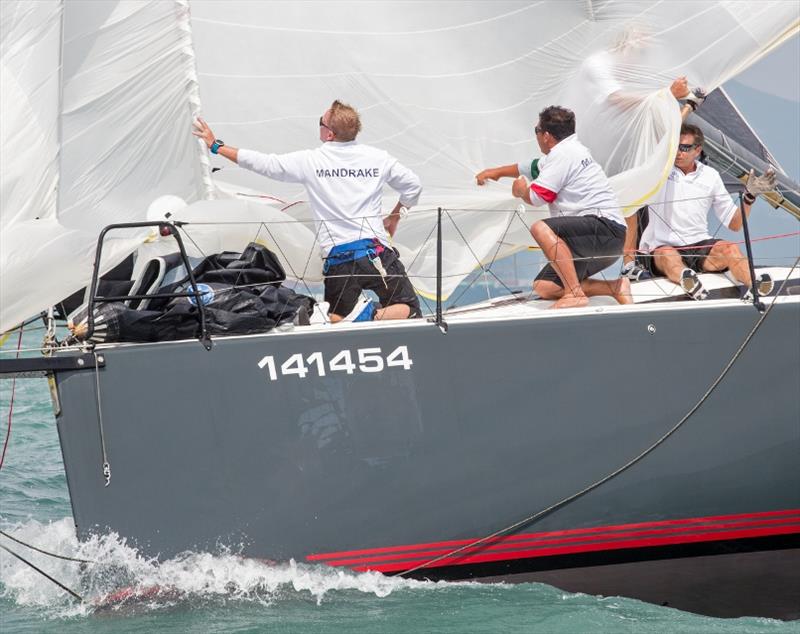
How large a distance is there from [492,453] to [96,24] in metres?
3.06

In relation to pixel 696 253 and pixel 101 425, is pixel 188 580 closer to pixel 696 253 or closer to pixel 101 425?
pixel 101 425

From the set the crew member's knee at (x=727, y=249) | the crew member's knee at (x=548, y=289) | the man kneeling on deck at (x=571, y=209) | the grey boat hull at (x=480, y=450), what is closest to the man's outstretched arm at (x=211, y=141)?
the grey boat hull at (x=480, y=450)

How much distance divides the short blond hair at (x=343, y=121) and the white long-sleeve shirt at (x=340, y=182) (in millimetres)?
42

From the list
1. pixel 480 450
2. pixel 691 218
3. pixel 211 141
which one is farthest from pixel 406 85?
pixel 480 450

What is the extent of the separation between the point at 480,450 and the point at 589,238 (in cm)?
115

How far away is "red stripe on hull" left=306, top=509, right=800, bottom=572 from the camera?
5.50m

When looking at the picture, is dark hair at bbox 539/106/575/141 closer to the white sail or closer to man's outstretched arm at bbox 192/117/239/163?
the white sail

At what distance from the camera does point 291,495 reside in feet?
17.7

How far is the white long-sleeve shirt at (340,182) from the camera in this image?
579 cm

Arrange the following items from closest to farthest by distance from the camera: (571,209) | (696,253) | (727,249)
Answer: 1. (571,209)
2. (727,249)
3. (696,253)

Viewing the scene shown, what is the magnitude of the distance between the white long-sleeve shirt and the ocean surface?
1.53m

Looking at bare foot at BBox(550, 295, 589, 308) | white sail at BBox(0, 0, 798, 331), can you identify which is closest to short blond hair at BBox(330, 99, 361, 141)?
white sail at BBox(0, 0, 798, 331)

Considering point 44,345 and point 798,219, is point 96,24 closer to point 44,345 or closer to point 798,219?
point 44,345

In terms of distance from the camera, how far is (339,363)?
5.36m
